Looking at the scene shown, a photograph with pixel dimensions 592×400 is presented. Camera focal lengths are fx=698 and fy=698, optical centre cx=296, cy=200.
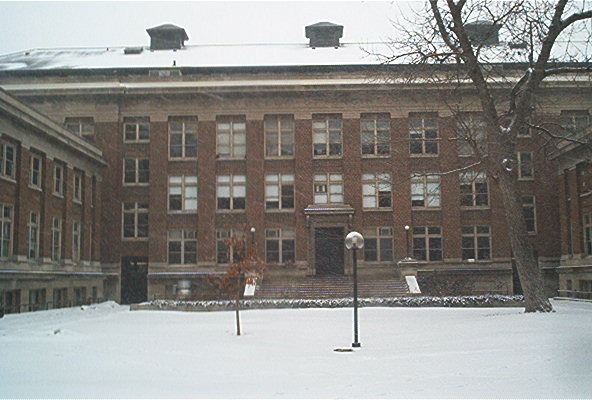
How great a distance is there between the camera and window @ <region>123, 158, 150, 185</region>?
46.6m

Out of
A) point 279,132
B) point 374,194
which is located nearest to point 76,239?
point 279,132

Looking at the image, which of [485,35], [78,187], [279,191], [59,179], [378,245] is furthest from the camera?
[279,191]

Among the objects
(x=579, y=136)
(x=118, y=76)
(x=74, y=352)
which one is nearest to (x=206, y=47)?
(x=118, y=76)

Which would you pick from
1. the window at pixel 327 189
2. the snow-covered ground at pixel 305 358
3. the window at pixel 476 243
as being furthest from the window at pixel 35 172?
the window at pixel 476 243

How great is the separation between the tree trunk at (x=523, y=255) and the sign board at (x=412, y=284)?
14492 mm

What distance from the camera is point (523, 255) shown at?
24.1 metres

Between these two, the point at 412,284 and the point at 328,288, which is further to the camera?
the point at 328,288

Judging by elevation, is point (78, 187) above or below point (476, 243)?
above

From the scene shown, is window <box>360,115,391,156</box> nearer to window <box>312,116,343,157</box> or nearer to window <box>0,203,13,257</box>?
window <box>312,116,343,157</box>

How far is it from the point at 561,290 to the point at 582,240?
13.1 ft

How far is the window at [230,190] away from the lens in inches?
1822

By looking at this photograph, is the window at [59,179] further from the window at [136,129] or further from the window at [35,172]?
the window at [136,129]

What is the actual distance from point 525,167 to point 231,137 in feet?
64.1

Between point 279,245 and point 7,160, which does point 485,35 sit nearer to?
point 7,160
